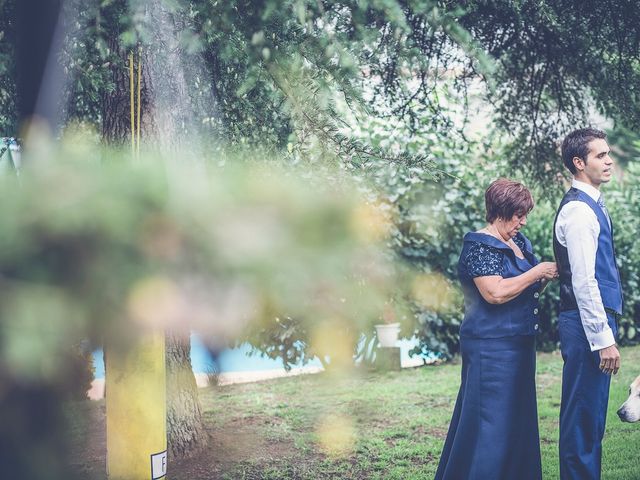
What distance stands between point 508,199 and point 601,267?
0.61m

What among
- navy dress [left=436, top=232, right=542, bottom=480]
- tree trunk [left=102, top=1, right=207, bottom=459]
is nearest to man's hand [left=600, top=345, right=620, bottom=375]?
navy dress [left=436, top=232, right=542, bottom=480]

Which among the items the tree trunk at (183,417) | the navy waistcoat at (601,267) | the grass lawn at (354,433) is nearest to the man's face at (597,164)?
the navy waistcoat at (601,267)

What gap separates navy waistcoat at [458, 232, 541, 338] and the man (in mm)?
184

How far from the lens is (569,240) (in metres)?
3.76

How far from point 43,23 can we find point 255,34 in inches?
65.3

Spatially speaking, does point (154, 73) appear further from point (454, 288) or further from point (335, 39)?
point (454, 288)

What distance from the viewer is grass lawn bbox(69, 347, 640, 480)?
18.5ft

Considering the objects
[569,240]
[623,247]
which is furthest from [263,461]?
[623,247]

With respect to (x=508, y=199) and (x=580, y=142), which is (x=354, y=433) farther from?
(x=580, y=142)

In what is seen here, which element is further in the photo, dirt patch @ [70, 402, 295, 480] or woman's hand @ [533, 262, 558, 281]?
dirt patch @ [70, 402, 295, 480]

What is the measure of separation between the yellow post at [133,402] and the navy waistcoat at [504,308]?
2804mm

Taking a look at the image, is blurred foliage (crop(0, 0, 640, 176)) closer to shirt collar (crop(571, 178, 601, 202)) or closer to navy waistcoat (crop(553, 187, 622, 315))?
shirt collar (crop(571, 178, 601, 202))

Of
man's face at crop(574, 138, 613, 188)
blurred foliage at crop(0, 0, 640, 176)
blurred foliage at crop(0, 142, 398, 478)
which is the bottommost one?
blurred foliage at crop(0, 142, 398, 478)

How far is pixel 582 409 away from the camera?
3777 mm
